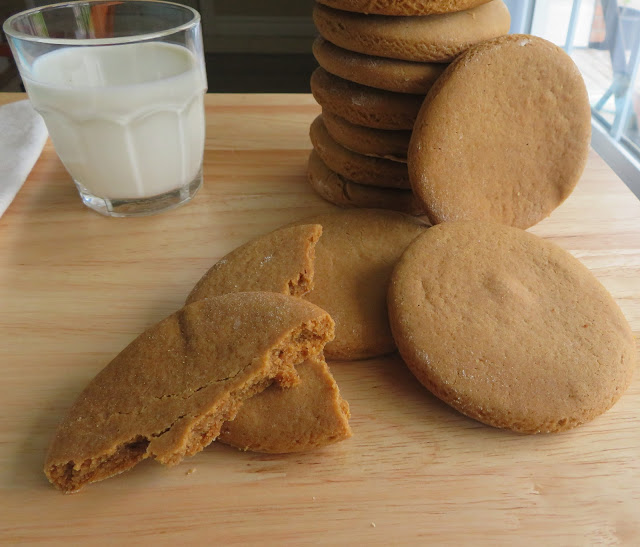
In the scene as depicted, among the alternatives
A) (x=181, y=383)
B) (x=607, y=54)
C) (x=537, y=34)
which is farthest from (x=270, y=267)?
(x=537, y=34)

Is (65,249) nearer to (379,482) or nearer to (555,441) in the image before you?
(379,482)

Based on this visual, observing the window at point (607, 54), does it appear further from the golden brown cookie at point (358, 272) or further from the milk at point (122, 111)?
the milk at point (122, 111)

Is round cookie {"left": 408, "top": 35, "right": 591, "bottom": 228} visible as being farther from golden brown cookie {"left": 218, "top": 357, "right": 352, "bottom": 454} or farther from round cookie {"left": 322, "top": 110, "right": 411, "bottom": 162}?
golden brown cookie {"left": 218, "top": 357, "right": 352, "bottom": 454}

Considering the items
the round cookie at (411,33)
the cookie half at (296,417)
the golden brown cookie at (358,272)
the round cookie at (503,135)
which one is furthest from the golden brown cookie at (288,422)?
the round cookie at (411,33)

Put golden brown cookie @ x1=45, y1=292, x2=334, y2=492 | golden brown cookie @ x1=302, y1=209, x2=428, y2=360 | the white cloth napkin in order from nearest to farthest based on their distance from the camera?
golden brown cookie @ x1=45, y1=292, x2=334, y2=492
golden brown cookie @ x1=302, y1=209, x2=428, y2=360
the white cloth napkin

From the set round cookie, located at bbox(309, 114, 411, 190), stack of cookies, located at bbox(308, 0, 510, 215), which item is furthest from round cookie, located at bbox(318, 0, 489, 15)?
round cookie, located at bbox(309, 114, 411, 190)

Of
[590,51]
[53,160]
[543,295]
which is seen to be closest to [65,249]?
[53,160]

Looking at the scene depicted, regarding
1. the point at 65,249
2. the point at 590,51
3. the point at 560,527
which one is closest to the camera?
the point at 560,527

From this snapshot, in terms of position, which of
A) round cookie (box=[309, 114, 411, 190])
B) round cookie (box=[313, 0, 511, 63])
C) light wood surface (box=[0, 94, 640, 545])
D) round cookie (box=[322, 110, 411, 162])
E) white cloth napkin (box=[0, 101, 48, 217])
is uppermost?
round cookie (box=[313, 0, 511, 63])

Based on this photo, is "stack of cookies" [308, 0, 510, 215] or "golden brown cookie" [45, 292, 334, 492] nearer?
"golden brown cookie" [45, 292, 334, 492]
